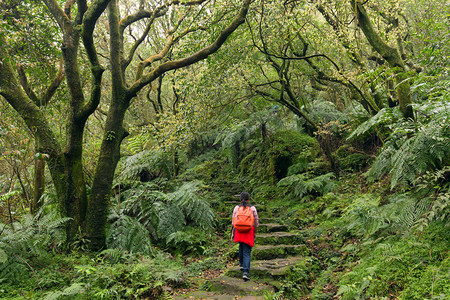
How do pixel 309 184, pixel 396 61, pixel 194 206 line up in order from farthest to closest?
pixel 309 184
pixel 194 206
pixel 396 61

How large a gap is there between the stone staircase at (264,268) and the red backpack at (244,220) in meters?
0.79

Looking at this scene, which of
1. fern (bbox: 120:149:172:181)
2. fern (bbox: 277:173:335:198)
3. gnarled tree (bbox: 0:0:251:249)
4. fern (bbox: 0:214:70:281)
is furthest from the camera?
fern (bbox: 120:149:172:181)

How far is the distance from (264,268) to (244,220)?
0.93m

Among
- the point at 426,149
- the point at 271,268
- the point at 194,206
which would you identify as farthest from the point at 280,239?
the point at 426,149

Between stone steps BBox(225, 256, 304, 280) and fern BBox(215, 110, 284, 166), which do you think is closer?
stone steps BBox(225, 256, 304, 280)

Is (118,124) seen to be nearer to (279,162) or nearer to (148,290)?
(148,290)

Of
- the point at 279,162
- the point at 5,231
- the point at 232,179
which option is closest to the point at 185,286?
the point at 5,231

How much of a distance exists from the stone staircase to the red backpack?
0.79 meters

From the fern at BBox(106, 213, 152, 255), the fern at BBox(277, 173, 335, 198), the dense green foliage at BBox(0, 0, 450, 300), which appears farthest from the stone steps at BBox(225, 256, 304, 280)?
the fern at BBox(277, 173, 335, 198)

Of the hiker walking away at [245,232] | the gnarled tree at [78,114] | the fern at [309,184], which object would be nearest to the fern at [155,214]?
the gnarled tree at [78,114]

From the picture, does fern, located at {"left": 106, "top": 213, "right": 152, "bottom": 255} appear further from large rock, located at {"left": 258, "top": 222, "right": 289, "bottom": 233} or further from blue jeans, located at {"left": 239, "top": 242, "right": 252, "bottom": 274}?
large rock, located at {"left": 258, "top": 222, "right": 289, "bottom": 233}

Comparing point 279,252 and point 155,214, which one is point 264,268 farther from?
point 155,214

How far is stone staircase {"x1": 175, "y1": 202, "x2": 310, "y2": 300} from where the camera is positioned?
14.8ft

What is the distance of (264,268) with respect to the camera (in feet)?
16.6
